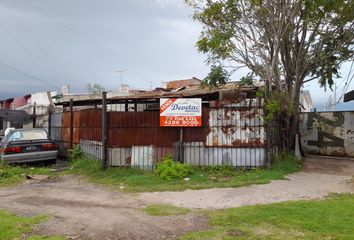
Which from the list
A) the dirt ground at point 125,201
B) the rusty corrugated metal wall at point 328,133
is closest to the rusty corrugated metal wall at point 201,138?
the dirt ground at point 125,201

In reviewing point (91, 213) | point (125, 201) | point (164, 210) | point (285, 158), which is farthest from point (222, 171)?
point (91, 213)

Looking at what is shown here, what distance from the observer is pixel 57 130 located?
18.4 meters

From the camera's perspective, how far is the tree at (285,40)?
1427 centimetres

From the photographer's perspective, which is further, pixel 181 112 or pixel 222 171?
pixel 181 112

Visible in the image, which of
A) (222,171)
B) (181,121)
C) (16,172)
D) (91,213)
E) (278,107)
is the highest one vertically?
(278,107)

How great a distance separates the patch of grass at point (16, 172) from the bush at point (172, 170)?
4.25 metres

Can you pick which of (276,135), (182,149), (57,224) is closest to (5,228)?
(57,224)

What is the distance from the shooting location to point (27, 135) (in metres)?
15.0

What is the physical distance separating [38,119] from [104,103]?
10.7 metres

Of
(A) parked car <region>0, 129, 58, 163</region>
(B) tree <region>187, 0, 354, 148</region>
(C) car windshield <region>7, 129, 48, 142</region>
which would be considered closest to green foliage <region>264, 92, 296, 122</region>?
(B) tree <region>187, 0, 354, 148</region>

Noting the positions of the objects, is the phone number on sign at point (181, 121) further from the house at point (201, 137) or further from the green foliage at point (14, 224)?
the green foliage at point (14, 224)

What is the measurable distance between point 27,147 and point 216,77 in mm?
7668

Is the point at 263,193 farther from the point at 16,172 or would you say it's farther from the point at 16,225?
the point at 16,172

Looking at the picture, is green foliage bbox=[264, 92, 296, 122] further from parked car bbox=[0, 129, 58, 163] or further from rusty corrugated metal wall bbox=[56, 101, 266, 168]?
parked car bbox=[0, 129, 58, 163]
